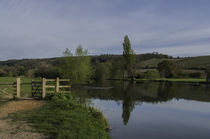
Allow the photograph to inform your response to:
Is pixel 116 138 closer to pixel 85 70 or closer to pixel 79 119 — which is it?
pixel 79 119

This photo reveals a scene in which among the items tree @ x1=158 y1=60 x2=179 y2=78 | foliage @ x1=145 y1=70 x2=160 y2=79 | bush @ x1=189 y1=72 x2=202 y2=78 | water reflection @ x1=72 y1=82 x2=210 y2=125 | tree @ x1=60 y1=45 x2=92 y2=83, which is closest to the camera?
water reflection @ x1=72 y1=82 x2=210 y2=125

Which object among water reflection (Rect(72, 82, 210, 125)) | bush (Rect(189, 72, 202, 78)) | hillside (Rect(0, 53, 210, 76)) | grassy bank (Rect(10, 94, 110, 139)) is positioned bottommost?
water reflection (Rect(72, 82, 210, 125))

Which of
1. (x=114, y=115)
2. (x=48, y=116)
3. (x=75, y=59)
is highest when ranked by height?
(x=75, y=59)

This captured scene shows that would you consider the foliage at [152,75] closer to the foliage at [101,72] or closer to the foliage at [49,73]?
the foliage at [101,72]

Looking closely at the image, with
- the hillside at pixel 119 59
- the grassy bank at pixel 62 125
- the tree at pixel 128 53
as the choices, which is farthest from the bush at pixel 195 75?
the grassy bank at pixel 62 125

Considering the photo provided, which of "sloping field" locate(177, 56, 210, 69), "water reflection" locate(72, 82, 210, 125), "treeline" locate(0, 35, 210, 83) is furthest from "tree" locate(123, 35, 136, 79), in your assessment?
"sloping field" locate(177, 56, 210, 69)

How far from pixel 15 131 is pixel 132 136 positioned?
5661 mm

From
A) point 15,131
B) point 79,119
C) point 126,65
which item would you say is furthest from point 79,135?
point 126,65

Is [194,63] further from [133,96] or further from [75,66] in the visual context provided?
[133,96]

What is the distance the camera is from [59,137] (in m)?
6.35

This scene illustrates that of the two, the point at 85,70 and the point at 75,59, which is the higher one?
the point at 75,59

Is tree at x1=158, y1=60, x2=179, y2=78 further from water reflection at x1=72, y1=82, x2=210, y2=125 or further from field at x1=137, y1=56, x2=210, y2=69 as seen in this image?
water reflection at x1=72, y1=82, x2=210, y2=125

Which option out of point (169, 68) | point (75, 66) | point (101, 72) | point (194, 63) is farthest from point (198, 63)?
point (75, 66)

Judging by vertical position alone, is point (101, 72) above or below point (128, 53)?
below
